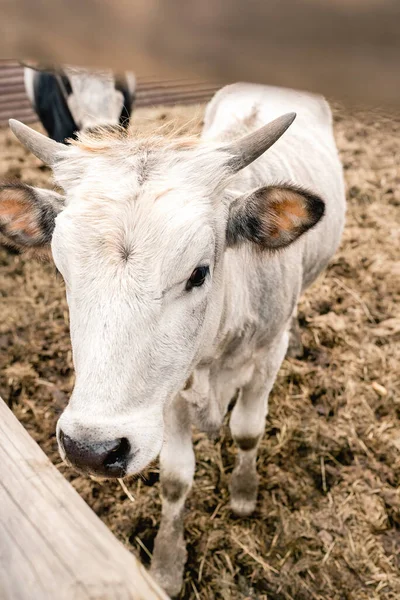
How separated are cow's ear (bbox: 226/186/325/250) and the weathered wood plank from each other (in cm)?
132

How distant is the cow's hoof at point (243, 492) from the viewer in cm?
309

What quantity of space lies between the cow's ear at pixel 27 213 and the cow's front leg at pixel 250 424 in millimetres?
1256

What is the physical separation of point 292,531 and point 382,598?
0.55 meters

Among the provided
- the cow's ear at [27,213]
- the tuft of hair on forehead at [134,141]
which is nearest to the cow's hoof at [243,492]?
the cow's ear at [27,213]

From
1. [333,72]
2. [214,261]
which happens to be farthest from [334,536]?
[333,72]

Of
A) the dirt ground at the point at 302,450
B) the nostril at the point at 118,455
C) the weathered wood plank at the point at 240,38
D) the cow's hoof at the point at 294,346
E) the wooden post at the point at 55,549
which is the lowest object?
the dirt ground at the point at 302,450

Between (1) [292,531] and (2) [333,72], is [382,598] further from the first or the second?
(2) [333,72]

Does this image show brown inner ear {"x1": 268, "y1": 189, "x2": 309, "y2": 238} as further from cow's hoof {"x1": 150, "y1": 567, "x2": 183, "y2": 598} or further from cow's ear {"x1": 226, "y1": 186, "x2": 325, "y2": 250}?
cow's hoof {"x1": 150, "y1": 567, "x2": 183, "y2": 598}

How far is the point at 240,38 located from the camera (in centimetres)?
53

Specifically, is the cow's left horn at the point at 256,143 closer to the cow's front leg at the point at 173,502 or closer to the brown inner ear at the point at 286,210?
the brown inner ear at the point at 286,210

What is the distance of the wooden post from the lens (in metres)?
1.15

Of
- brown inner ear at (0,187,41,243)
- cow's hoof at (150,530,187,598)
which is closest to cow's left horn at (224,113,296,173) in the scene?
brown inner ear at (0,187,41,243)

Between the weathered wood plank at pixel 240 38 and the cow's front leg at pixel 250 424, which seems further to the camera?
the cow's front leg at pixel 250 424

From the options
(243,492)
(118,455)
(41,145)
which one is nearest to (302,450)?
(243,492)
